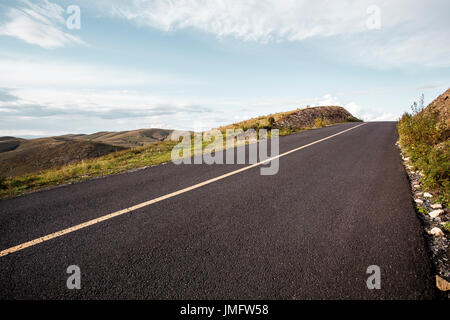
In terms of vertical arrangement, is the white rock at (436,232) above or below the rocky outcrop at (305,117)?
below

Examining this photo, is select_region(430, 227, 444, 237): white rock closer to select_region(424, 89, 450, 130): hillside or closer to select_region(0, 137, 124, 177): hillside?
select_region(424, 89, 450, 130): hillside

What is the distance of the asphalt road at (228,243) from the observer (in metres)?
2.13

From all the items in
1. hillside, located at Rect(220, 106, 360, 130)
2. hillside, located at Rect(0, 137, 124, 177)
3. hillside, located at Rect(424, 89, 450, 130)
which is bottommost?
hillside, located at Rect(0, 137, 124, 177)

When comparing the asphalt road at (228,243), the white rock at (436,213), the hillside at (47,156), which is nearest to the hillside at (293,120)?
the asphalt road at (228,243)

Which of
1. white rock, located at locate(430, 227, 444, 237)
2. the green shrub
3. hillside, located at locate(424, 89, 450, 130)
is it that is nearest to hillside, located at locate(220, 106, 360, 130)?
hillside, located at locate(424, 89, 450, 130)

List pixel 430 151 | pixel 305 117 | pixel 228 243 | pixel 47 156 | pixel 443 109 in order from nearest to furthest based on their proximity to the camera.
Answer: pixel 228 243 → pixel 430 151 → pixel 443 109 → pixel 305 117 → pixel 47 156

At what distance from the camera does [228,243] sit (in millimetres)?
2803

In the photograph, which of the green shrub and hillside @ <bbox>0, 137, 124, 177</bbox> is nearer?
the green shrub

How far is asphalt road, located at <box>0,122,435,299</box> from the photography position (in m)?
2.13

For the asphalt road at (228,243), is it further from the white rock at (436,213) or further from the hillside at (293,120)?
the hillside at (293,120)

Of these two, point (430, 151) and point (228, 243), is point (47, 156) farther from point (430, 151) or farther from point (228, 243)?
point (430, 151)

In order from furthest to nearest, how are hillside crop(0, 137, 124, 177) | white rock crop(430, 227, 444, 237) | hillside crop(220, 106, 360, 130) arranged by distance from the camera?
hillside crop(0, 137, 124, 177) → hillside crop(220, 106, 360, 130) → white rock crop(430, 227, 444, 237)

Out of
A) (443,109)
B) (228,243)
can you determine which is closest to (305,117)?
(443,109)
